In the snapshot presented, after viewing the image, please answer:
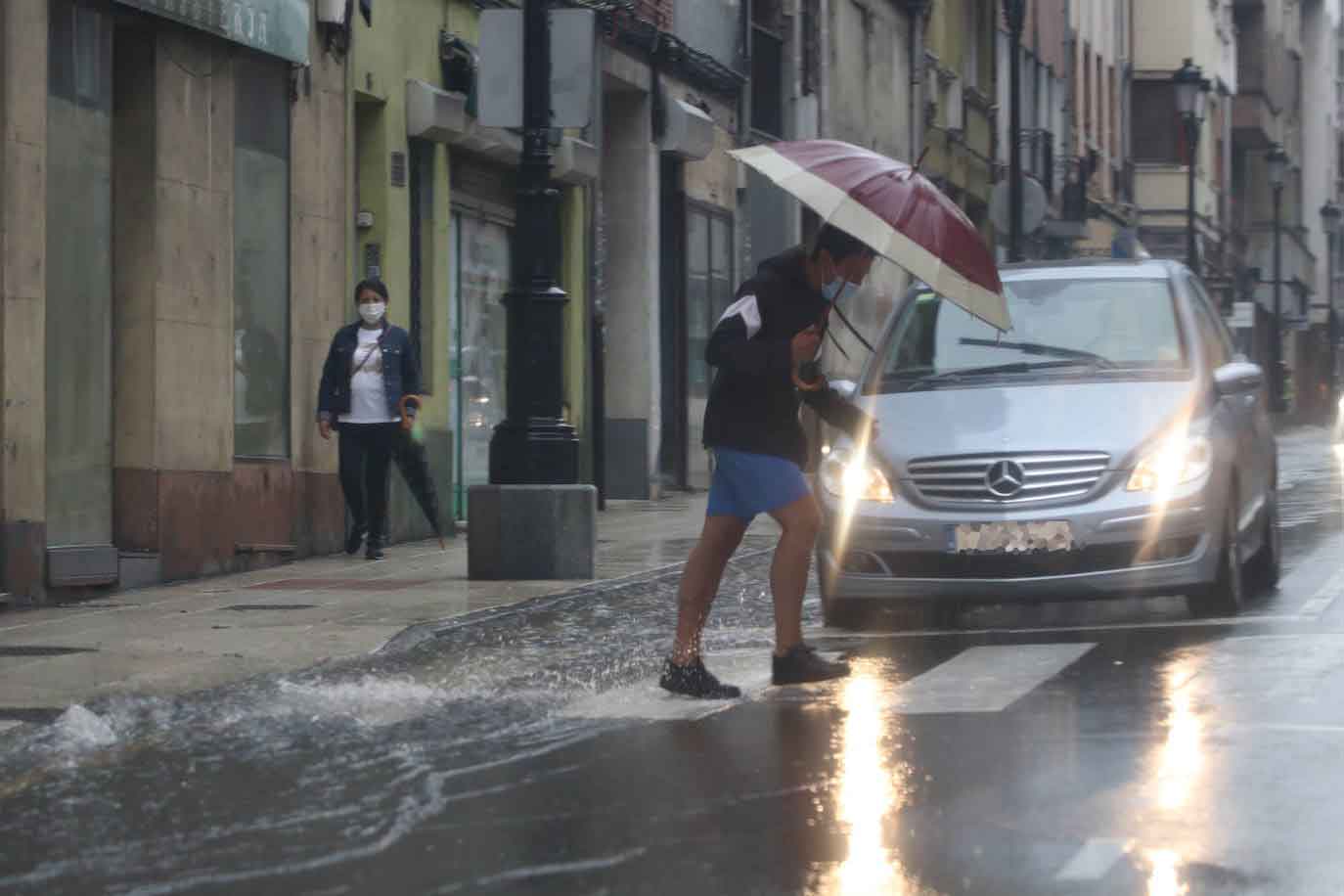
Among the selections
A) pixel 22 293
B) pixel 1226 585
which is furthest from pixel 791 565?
pixel 22 293

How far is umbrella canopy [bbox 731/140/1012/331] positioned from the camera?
386 inches

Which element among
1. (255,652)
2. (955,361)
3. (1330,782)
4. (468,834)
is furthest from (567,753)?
(955,361)

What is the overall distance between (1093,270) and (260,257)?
617 centimetres

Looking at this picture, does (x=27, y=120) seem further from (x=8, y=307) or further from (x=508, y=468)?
(x=508, y=468)

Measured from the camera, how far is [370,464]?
18.2 metres

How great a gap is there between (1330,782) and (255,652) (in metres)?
5.60

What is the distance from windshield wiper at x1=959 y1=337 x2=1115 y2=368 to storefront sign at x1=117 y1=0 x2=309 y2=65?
17.6ft

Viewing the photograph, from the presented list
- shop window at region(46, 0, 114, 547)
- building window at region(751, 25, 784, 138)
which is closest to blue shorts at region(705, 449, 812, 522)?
shop window at region(46, 0, 114, 547)

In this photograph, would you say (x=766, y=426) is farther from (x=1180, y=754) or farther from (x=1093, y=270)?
(x=1093, y=270)

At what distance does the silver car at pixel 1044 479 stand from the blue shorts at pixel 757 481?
2.15m

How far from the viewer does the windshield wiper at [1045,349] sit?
1316 centimetres

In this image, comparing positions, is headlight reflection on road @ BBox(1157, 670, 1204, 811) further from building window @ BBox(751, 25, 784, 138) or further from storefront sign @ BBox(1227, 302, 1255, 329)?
storefront sign @ BBox(1227, 302, 1255, 329)

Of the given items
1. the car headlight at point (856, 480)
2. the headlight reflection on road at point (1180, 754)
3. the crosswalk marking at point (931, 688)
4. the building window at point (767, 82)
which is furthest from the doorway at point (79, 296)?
the building window at point (767, 82)

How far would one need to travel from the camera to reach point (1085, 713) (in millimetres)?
8906
